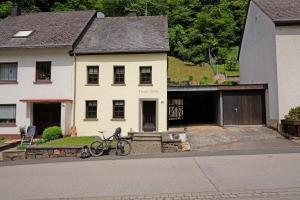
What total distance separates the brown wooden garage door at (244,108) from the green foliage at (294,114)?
9.88ft

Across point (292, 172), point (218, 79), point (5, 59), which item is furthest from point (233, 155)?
point (218, 79)

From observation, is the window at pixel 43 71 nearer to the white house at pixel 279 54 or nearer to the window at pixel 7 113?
the window at pixel 7 113

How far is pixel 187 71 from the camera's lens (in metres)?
47.9

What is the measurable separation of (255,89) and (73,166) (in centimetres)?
1407

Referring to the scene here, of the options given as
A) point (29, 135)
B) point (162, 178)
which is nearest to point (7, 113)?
point (29, 135)

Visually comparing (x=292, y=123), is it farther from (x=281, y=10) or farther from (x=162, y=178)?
(x=162, y=178)

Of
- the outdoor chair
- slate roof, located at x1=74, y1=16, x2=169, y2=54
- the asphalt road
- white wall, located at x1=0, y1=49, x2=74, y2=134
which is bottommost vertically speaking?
the asphalt road

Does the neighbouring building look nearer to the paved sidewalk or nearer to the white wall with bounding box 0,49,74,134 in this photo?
the white wall with bounding box 0,49,74,134

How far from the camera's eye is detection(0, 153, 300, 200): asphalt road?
6.75m

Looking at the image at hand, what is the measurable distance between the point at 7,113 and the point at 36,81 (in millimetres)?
2955

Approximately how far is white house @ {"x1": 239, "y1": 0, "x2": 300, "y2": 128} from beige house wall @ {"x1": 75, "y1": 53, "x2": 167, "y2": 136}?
6709 millimetres

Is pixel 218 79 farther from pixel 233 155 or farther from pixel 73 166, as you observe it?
pixel 73 166

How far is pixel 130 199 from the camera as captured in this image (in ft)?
21.2

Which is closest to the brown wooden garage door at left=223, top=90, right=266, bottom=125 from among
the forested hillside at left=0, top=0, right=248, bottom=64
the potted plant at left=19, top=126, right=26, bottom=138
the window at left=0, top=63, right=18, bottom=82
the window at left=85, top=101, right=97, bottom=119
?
the window at left=85, top=101, right=97, bottom=119
